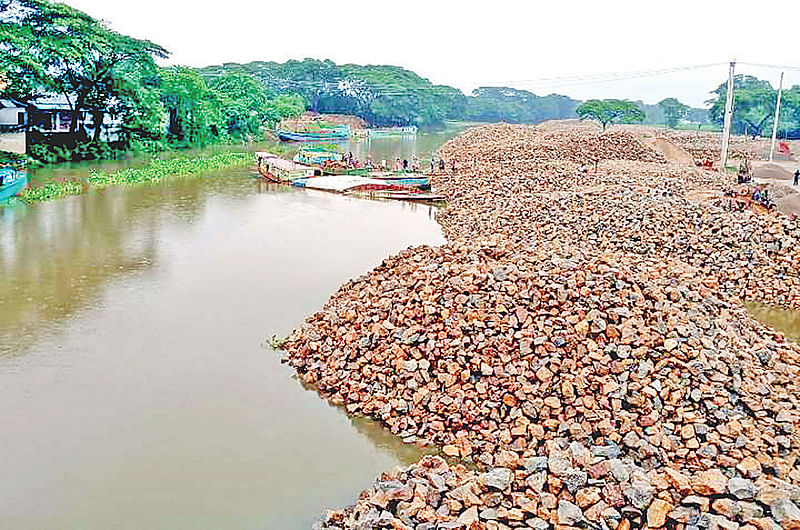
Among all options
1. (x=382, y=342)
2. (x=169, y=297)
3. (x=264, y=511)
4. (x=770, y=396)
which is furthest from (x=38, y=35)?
(x=770, y=396)

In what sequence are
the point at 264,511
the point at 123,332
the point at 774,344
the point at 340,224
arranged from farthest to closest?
1. the point at 340,224
2. the point at 123,332
3. the point at 774,344
4. the point at 264,511

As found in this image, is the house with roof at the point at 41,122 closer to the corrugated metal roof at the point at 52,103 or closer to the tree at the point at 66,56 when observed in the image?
the corrugated metal roof at the point at 52,103

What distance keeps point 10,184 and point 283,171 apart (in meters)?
10.4

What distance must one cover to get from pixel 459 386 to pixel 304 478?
2.05 metres

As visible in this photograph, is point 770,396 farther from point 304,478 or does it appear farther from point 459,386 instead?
point 304,478

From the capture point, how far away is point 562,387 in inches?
301

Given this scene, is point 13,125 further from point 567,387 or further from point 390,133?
point 390,133

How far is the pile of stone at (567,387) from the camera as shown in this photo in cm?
534

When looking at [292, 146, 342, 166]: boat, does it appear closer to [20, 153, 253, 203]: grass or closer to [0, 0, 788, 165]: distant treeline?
[20, 153, 253, 203]: grass

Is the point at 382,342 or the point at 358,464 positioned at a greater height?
the point at 382,342

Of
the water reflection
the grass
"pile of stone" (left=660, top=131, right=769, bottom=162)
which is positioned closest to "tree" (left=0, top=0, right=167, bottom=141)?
the grass

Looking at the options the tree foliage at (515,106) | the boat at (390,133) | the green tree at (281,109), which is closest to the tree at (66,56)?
the green tree at (281,109)

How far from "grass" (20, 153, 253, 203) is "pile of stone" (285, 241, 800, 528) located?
620 inches

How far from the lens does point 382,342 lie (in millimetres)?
8984
